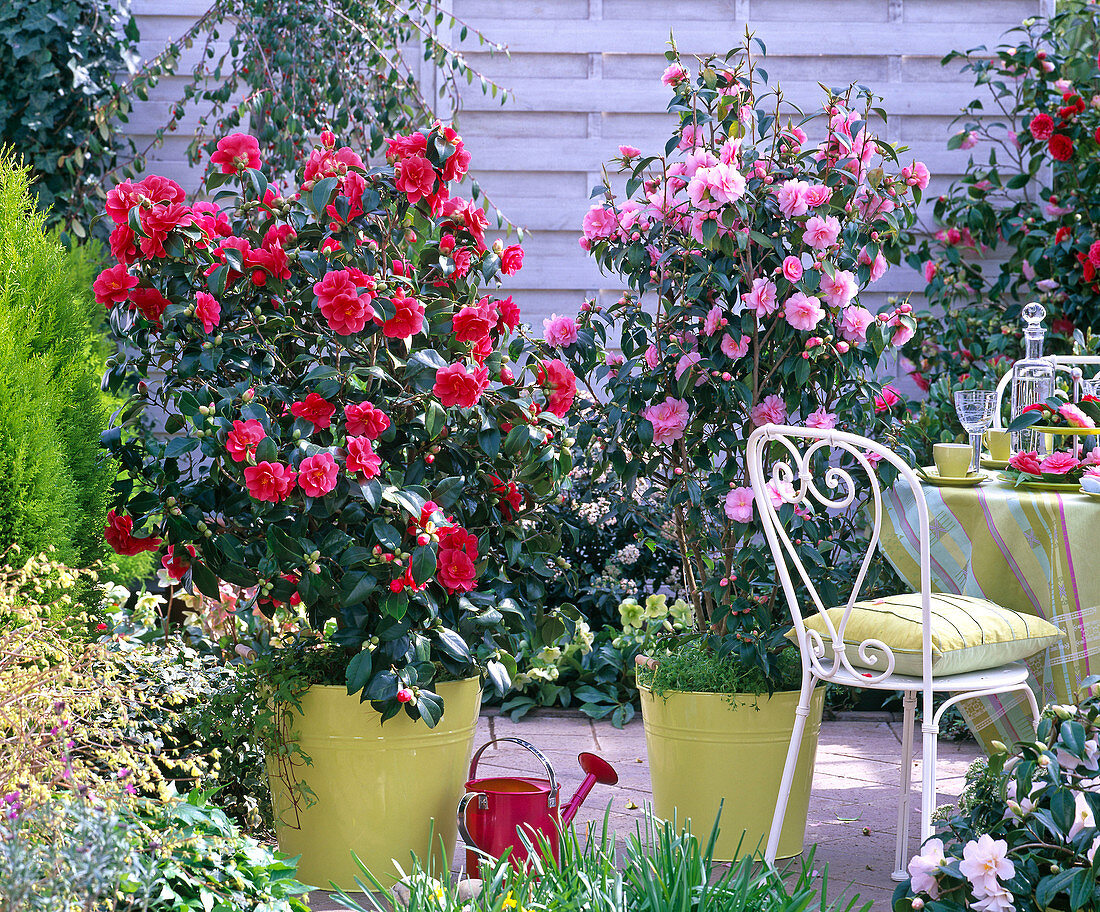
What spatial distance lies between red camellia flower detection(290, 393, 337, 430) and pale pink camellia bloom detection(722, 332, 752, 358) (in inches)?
33.7

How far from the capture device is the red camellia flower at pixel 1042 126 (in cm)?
377

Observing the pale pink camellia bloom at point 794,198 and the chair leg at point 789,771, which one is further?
the pale pink camellia bloom at point 794,198

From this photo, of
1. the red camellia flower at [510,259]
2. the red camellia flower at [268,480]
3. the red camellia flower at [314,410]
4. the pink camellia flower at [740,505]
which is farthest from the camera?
the pink camellia flower at [740,505]

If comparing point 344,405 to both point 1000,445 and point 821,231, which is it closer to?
point 821,231

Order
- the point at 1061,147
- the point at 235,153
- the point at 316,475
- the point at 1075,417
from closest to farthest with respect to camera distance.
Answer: the point at 316,475
the point at 235,153
the point at 1075,417
the point at 1061,147

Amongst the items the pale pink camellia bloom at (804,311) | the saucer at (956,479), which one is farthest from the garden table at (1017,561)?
the pale pink camellia bloom at (804,311)

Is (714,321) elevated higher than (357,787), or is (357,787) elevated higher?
(714,321)

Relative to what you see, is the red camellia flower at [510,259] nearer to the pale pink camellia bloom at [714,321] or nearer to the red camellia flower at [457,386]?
the red camellia flower at [457,386]

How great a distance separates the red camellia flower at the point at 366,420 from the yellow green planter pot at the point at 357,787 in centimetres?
50

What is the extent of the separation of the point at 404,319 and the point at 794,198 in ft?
2.82

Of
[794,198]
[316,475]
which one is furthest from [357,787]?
[794,198]

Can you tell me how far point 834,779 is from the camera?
114 inches

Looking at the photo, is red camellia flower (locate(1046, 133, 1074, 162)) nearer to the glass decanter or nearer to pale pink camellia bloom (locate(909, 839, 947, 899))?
the glass decanter

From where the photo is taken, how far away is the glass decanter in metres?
2.61
